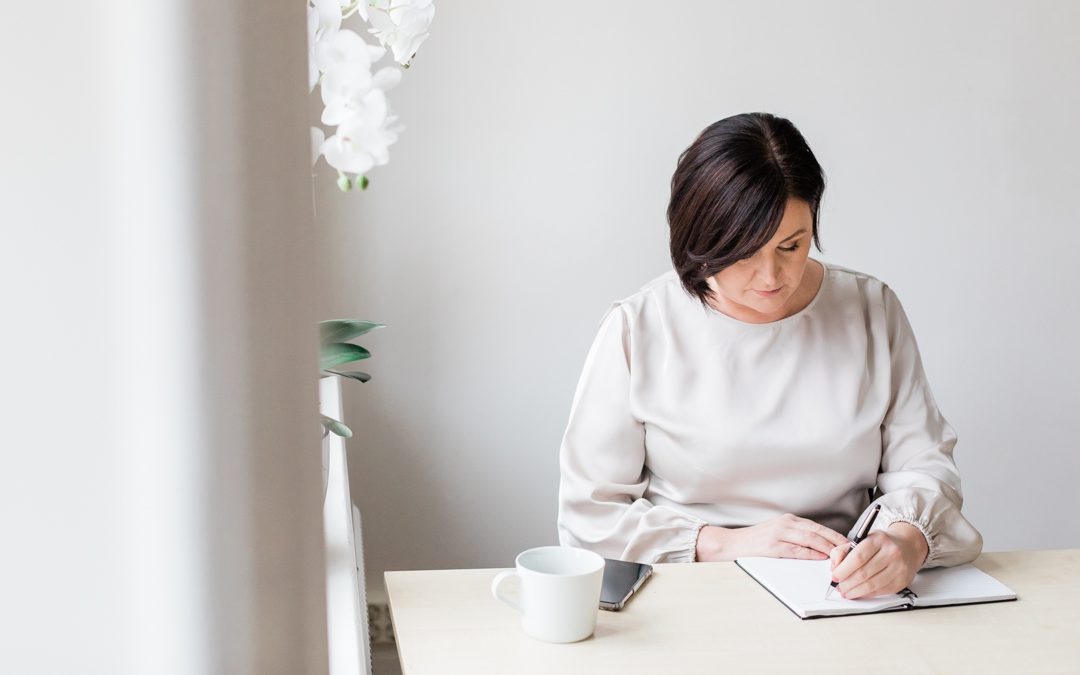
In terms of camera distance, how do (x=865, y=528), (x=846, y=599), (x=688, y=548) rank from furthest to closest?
(x=688, y=548) < (x=865, y=528) < (x=846, y=599)

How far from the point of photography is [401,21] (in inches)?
25.0

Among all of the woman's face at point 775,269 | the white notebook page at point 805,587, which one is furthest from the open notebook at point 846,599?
the woman's face at point 775,269

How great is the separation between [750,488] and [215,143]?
4.93 feet

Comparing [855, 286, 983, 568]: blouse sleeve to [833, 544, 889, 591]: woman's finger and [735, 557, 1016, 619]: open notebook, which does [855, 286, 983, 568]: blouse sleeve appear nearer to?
[735, 557, 1016, 619]: open notebook

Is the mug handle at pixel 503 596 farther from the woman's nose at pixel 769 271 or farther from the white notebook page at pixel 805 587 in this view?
the woman's nose at pixel 769 271

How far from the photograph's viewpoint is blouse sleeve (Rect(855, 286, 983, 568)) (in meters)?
1.31

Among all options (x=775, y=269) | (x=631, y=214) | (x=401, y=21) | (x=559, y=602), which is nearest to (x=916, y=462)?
(x=775, y=269)

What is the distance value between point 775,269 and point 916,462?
393mm

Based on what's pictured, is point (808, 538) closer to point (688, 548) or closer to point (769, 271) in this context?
point (688, 548)

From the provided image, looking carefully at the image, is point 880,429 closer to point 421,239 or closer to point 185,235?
point 421,239

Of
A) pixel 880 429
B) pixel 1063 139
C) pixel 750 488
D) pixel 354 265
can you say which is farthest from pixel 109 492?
pixel 1063 139

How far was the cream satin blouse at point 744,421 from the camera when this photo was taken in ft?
4.99

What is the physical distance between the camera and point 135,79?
10 cm

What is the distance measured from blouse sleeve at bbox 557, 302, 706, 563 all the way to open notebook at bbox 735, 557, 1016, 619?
25 cm
